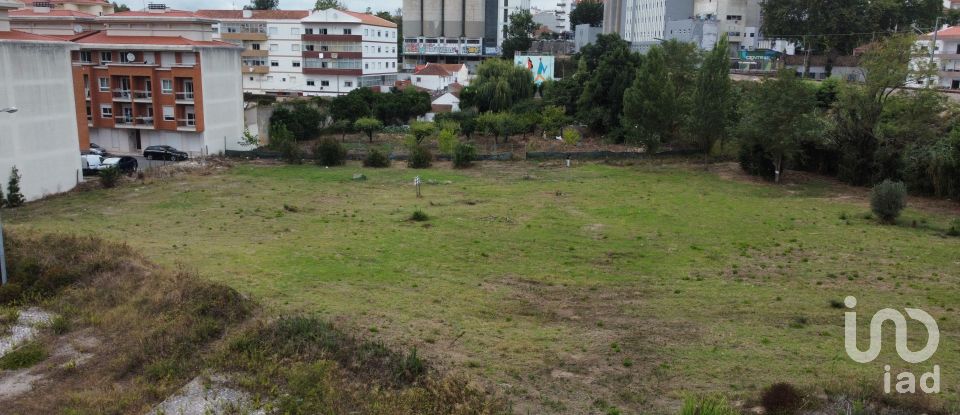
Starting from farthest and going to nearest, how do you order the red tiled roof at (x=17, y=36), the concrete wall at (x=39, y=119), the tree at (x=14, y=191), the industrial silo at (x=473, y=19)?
1. the industrial silo at (x=473, y=19)
2. the red tiled roof at (x=17, y=36)
3. the concrete wall at (x=39, y=119)
4. the tree at (x=14, y=191)

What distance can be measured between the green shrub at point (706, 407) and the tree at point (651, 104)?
37518 millimetres

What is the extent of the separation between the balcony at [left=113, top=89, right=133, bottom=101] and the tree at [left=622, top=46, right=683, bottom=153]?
3631 centimetres

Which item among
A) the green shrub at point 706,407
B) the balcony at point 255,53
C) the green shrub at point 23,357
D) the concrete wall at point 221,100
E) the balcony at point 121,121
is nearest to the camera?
the green shrub at point 706,407

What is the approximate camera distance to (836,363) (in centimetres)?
1664

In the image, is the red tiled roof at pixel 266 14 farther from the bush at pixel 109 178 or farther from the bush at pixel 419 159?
the bush at pixel 109 178

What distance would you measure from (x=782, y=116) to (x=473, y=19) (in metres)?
98.8

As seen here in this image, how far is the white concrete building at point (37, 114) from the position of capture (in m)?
37.6

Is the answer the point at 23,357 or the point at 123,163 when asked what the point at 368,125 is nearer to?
the point at 123,163

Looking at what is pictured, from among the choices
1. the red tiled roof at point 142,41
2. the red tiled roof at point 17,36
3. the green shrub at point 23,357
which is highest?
the red tiled roof at point 142,41

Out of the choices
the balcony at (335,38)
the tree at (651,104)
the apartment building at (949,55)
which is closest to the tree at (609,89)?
the tree at (651,104)

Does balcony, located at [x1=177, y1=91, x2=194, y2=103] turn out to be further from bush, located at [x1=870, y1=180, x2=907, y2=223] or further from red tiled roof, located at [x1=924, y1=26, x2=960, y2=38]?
red tiled roof, located at [x1=924, y1=26, x2=960, y2=38]

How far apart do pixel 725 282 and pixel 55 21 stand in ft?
187

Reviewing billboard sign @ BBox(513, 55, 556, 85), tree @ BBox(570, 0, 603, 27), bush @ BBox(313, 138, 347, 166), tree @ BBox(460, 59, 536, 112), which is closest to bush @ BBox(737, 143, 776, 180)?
bush @ BBox(313, 138, 347, 166)

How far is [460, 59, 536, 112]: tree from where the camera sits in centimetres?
7375
